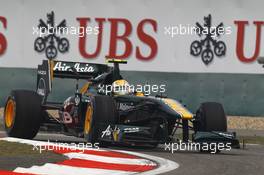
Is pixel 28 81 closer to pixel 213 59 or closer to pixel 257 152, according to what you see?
pixel 213 59

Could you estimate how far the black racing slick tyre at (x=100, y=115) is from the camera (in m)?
14.0

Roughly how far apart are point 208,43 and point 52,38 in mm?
4288

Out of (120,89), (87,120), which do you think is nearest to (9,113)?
(87,120)

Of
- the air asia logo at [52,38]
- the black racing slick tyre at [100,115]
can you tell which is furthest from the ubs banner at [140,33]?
the black racing slick tyre at [100,115]

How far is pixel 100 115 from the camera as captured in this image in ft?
46.0

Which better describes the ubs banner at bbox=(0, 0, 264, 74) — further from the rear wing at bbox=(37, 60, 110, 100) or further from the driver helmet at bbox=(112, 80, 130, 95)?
the driver helmet at bbox=(112, 80, 130, 95)

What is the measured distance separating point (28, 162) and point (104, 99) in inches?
133

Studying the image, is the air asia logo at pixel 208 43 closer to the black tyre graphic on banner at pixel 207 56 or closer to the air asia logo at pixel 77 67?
the black tyre graphic on banner at pixel 207 56

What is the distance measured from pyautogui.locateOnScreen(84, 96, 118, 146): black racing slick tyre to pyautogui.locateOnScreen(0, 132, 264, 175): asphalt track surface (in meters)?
0.71

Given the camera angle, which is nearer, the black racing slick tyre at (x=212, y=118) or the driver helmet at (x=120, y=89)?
the black racing slick tyre at (x=212, y=118)

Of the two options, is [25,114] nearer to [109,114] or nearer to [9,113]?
[9,113]

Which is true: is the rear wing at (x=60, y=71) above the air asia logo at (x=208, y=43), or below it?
below

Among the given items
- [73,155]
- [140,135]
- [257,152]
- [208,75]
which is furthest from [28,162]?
[208,75]
